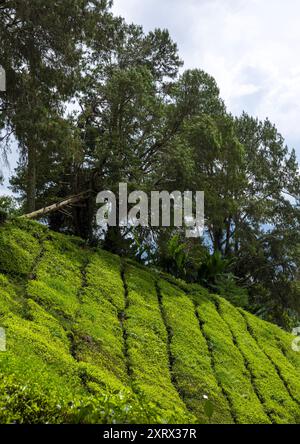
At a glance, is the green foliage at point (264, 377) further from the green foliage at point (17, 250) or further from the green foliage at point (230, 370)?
the green foliage at point (17, 250)

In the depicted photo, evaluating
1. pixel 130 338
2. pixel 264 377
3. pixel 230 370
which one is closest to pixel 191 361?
pixel 230 370

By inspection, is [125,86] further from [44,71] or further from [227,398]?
[227,398]

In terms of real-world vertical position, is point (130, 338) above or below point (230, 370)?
above

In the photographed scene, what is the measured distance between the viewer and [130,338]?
8.26 meters

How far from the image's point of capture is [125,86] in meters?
14.0

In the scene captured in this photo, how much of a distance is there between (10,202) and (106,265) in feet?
38.3

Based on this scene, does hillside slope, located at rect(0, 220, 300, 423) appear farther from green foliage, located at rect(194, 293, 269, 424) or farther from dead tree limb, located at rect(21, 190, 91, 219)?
dead tree limb, located at rect(21, 190, 91, 219)

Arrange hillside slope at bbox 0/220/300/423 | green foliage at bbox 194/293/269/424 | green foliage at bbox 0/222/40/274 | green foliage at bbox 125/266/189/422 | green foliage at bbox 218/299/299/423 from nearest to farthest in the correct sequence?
hillside slope at bbox 0/220/300/423 < green foliage at bbox 125/266/189/422 < green foliage at bbox 194/293/269/424 < green foliage at bbox 218/299/299/423 < green foliage at bbox 0/222/40/274

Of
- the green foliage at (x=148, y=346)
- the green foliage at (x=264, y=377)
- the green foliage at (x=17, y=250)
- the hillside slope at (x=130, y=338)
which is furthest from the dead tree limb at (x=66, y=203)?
the green foliage at (x=264, y=377)

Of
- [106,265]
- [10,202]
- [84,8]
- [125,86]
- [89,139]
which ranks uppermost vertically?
[84,8]

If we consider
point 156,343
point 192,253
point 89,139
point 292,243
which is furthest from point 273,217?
point 156,343

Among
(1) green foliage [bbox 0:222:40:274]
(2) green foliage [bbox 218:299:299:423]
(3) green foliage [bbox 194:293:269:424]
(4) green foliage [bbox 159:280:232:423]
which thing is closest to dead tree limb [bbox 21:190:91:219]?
(1) green foliage [bbox 0:222:40:274]

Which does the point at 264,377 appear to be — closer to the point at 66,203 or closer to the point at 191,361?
the point at 191,361

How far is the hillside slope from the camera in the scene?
20.6 ft
